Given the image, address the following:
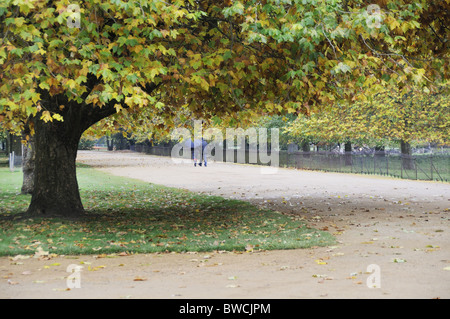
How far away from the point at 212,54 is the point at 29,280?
17.0 ft

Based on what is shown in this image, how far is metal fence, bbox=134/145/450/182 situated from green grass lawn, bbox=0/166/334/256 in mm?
12628

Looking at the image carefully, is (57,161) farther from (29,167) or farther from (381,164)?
(381,164)

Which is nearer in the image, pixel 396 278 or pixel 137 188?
pixel 396 278

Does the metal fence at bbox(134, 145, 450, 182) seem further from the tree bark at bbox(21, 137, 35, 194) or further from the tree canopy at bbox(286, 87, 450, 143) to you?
the tree bark at bbox(21, 137, 35, 194)

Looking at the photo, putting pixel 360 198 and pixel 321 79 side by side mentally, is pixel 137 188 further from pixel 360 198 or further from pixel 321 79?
pixel 321 79

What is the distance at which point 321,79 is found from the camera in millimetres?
10336

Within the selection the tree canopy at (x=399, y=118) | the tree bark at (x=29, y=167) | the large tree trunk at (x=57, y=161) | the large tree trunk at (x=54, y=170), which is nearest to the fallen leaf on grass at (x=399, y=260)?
the large tree trunk at (x=57, y=161)

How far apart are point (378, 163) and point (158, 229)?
20127 millimetres

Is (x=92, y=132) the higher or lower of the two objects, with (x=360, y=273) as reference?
higher

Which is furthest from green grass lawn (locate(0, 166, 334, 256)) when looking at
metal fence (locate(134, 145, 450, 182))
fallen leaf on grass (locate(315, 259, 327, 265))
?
metal fence (locate(134, 145, 450, 182))

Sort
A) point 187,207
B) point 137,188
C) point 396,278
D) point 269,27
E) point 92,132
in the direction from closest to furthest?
point 396,278 → point 269,27 → point 187,207 → point 92,132 → point 137,188

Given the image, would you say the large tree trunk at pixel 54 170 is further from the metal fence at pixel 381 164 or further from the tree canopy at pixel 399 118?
the tree canopy at pixel 399 118

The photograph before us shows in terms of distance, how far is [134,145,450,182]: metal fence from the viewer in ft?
82.7

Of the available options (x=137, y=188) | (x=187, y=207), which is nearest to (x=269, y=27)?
(x=187, y=207)
